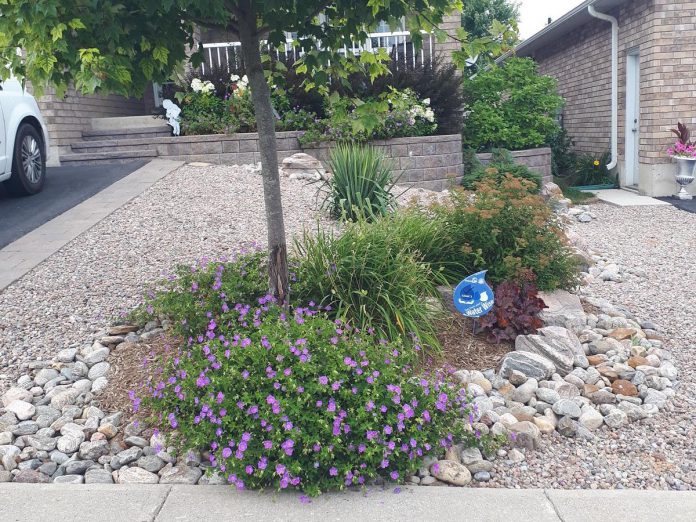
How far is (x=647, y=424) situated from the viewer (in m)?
3.80

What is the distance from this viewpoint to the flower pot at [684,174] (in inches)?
436

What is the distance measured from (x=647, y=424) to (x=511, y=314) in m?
1.17

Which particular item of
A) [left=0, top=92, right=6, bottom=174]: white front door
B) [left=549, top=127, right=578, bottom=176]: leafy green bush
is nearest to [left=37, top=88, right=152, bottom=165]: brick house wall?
[left=0, top=92, right=6, bottom=174]: white front door

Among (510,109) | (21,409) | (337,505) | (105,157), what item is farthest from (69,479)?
(510,109)

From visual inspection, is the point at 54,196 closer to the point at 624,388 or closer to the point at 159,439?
the point at 159,439

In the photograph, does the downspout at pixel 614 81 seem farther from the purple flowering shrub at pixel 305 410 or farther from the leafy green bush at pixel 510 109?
the purple flowering shrub at pixel 305 410

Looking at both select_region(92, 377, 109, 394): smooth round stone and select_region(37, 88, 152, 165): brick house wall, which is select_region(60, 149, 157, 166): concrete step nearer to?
select_region(37, 88, 152, 165): brick house wall

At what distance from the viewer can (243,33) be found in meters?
3.87

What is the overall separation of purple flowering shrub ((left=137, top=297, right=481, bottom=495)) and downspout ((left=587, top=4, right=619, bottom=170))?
10.5m

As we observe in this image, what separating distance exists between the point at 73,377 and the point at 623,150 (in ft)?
36.6

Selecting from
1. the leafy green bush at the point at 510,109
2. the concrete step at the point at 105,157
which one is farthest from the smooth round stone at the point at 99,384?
the leafy green bush at the point at 510,109

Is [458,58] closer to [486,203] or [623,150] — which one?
[486,203]

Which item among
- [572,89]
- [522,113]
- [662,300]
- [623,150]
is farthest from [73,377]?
[572,89]

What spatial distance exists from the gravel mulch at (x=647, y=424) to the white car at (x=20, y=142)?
599cm
